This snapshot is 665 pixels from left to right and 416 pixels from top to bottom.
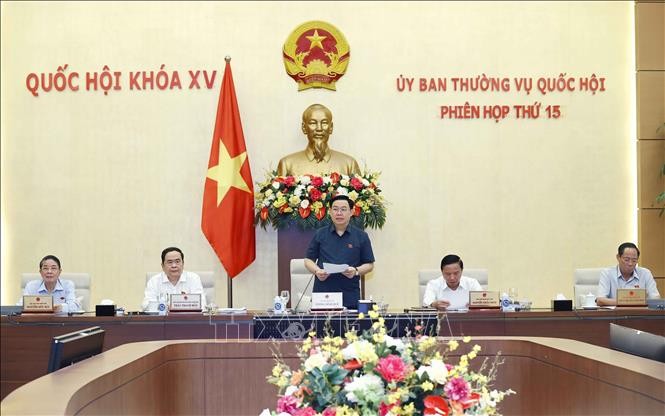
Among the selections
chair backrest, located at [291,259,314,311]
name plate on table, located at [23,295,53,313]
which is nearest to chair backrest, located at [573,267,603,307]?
chair backrest, located at [291,259,314,311]

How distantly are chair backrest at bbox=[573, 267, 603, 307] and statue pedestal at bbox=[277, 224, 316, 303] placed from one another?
2.09m

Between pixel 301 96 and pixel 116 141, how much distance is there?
67.3 inches

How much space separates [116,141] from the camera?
7.84 m

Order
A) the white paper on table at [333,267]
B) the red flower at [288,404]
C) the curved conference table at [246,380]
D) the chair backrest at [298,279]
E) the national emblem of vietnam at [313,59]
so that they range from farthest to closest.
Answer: the national emblem of vietnam at [313,59]
the chair backrest at [298,279]
the white paper on table at [333,267]
the curved conference table at [246,380]
the red flower at [288,404]

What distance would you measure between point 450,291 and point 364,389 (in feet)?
13.2

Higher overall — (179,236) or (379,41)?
(379,41)

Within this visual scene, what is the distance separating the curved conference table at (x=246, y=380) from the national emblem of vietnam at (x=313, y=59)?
4782 millimetres

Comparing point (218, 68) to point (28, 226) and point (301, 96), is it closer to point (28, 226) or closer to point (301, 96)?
point (301, 96)

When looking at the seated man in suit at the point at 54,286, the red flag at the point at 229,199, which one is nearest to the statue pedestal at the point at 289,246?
the red flag at the point at 229,199

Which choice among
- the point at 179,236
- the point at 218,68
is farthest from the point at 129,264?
the point at 218,68

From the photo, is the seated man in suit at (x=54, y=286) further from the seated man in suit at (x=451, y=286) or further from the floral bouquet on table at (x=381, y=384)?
the floral bouquet on table at (x=381, y=384)

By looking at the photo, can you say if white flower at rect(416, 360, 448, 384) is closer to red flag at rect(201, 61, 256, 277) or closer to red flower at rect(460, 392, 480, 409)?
red flower at rect(460, 392, 480, 409)

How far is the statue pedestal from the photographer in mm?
7129

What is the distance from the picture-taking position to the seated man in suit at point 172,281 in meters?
5.79
